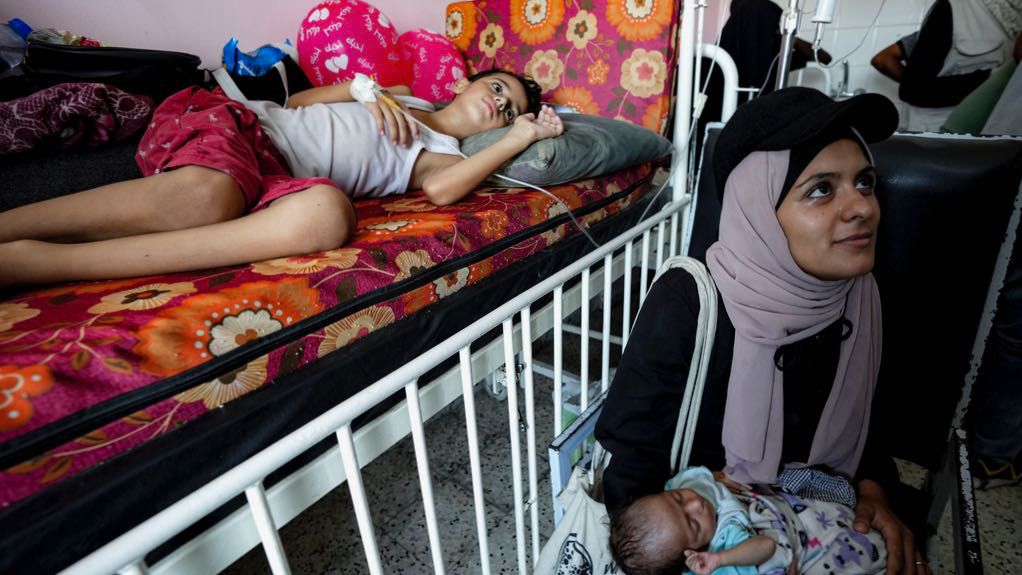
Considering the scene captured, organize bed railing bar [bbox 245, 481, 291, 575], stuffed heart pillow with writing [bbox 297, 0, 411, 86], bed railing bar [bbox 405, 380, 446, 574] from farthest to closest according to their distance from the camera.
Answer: stuffed heart pillow with writing [bbox 297, 0, 411, 86], bed railing bar [bbox 405, 380, 446, 574], bed railing bar [bbox 245, 481, 291, 575]

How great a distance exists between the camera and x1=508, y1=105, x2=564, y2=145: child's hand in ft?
3.94

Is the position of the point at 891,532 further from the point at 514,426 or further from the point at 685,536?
the point at 514,426

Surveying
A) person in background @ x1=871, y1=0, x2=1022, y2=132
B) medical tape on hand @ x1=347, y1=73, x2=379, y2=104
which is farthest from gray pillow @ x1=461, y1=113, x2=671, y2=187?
person in background @ x1=871, y1=0, x2=1022, y2=132

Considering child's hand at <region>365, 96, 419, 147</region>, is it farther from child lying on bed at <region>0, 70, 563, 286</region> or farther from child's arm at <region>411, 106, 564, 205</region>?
child's arm at <region>411, 106, 564, 205</region>

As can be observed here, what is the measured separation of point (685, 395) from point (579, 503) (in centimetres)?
27

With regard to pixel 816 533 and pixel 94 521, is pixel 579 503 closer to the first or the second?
pixel 816 533

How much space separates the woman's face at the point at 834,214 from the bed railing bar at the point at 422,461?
649 millimetres

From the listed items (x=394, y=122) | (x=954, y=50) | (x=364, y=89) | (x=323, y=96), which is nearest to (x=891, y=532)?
(x=394, y=122)

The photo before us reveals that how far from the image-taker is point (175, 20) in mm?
1507

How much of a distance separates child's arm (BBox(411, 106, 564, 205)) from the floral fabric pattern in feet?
1.43

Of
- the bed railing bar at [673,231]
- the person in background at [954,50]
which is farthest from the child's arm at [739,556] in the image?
the person in background at [954,50]

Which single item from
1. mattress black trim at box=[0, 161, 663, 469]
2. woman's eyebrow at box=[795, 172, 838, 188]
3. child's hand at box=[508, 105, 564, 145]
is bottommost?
mattress black trim at box=[0, 161, 663, 469]

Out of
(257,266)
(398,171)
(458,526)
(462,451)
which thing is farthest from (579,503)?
(398,171)

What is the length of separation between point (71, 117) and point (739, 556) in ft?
4.93
